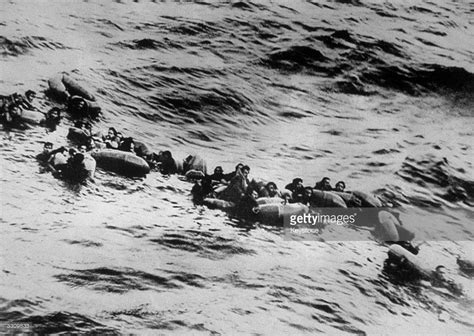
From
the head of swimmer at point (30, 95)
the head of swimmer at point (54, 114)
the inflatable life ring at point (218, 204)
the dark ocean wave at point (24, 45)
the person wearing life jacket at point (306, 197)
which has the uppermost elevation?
the dark ocean wave at point (24, 45)

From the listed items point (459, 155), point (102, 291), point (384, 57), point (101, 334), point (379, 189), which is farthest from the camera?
point (384, 57)

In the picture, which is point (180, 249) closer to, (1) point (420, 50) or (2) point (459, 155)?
(2) point (459, 155)

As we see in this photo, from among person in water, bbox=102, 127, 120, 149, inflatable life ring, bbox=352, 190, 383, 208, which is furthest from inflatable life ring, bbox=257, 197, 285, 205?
person in water, bbox=102, 127, 120, 149

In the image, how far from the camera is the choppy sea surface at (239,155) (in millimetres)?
4280

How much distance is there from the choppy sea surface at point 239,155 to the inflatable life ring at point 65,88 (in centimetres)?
15

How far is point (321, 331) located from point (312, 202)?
1500 millimetres

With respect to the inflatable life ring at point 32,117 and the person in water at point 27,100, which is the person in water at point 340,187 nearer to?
the inflatable life ring at point 32,117

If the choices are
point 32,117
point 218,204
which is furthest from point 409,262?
point 32,117

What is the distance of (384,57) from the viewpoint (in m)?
7.89

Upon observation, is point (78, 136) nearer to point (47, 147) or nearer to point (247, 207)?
point (47, 147)

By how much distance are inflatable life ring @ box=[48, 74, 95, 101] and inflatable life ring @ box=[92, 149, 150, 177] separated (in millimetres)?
1142

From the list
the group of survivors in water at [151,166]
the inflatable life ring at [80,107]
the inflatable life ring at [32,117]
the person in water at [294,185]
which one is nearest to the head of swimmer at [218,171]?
the group of survivors in water at [151,166]

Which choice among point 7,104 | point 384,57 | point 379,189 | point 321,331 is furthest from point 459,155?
point 7,104

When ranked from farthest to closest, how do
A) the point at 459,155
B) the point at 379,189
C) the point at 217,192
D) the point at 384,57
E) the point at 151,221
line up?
the point at 384,57
the point at 459,155
the point at 379,189
the point at 217,192
the point at 151,221
